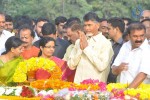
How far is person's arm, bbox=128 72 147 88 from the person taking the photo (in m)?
10.2

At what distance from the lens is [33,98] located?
9.64 m

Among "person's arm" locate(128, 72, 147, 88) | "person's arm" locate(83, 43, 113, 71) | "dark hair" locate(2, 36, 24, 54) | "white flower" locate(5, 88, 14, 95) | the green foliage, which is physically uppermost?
"dark hair" locate(2, 36, 24, 54)

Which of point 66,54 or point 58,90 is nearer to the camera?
point 58,90

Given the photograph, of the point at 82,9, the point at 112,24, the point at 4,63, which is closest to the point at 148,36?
the point at 112,24

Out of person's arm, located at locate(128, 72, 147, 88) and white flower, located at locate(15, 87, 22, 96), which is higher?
person's arm, located at locate(128, 72, 147, 88)

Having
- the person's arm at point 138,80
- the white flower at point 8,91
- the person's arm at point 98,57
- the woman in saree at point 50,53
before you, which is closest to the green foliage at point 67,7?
the woman in saree at point 50,53

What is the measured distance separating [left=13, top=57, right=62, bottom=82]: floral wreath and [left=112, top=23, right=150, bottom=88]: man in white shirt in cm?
103

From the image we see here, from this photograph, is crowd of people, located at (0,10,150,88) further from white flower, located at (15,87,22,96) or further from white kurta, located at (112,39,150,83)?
white flower, located at (15,87,22,96)

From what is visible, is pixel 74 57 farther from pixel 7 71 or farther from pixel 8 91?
pixel 8 91

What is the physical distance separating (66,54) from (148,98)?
323 cm

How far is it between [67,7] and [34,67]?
2169 centimetres

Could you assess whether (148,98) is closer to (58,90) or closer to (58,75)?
(58,90)

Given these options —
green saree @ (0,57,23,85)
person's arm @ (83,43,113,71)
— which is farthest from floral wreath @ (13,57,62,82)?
person's arm @ (83,43,113,71)

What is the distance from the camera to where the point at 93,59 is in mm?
11172
